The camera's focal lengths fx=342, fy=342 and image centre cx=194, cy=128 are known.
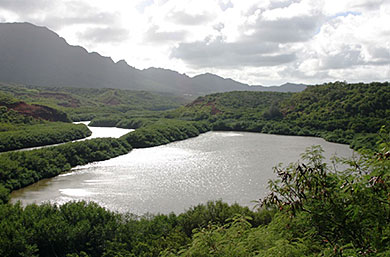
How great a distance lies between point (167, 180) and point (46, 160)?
9008 millimetres

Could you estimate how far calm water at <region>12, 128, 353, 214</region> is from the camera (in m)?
18.7

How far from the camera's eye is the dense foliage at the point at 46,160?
20812mm

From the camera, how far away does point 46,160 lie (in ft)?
80.4

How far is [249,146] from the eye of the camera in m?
38.1

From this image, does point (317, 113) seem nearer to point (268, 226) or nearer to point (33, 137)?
point (33, 137)

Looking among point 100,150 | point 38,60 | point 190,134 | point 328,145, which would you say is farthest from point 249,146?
point 38,60

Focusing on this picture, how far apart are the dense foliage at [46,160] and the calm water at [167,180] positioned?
0.76 m

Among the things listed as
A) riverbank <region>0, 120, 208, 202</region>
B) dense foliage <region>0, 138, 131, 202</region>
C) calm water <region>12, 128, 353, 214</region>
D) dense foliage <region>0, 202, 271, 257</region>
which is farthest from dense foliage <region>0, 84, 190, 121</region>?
dense foliage <region>0, 202, 271, 257</region>

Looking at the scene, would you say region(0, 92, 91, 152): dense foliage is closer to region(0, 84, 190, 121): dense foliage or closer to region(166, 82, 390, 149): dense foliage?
region(0, 84, 190, 121): dense foliage

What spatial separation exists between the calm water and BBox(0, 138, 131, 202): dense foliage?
762 millimetres

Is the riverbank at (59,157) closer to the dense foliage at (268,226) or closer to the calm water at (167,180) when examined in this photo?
the calm water at (167,180)

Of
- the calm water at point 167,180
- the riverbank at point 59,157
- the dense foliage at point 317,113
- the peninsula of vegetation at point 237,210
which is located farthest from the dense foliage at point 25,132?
the dense foliage at point 317,113


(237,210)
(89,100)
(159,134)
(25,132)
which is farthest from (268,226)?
(89,100)

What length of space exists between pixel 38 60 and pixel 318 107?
184 m
